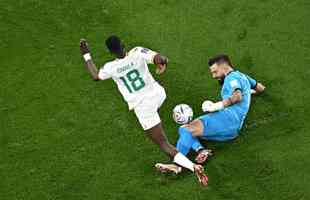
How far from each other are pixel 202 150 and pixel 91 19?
4241 millimetres

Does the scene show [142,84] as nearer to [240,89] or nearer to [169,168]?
[169,168]

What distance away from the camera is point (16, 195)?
899cm

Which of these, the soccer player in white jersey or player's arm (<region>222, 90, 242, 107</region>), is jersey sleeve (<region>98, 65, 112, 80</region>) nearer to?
the soccer player in white jersey

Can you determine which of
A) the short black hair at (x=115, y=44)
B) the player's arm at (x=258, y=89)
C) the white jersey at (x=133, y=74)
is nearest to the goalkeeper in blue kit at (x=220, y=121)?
the player's arm at (x=258, y=89)

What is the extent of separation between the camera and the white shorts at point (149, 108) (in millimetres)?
8906

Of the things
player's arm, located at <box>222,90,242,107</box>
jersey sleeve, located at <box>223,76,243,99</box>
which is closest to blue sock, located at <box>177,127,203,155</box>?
player's arm, located at <box>222,90,242,107</box>

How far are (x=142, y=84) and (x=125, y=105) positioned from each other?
1.60 m

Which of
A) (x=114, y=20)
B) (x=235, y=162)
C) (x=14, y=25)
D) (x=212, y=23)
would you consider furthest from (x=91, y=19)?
(x=235, y=162)

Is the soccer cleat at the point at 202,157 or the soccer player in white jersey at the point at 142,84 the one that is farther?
the soccer cleat at the point at 202,157

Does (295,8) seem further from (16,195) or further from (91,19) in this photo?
(16,195)

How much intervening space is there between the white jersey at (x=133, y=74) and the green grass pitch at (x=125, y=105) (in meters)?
1.05

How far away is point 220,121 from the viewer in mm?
9219

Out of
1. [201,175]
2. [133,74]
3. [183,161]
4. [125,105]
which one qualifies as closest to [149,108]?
[133,74]

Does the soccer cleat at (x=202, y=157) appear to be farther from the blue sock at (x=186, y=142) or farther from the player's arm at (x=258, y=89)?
the player's arm at (x=258, y=89)
